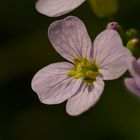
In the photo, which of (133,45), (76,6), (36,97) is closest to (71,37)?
(76,6)

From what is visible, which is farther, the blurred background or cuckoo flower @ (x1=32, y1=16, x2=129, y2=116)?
the blurred background

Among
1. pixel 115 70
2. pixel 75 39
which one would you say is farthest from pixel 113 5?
pixel 115 70

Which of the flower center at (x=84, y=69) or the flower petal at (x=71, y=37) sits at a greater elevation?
the flower petal at (x=71, y=37)

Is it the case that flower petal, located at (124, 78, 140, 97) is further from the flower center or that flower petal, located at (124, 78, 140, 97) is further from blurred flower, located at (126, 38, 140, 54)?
the flower center

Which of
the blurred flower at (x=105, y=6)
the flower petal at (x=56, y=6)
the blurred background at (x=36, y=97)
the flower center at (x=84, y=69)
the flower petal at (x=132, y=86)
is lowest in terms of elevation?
the blurred background at (x=36, y=97)

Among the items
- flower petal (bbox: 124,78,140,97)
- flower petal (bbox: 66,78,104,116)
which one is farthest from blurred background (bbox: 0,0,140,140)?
flower petal (bbox: 124,78,140,97)

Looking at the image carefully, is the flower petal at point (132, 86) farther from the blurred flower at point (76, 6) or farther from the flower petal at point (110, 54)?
the blurred flower at point (76, 6)

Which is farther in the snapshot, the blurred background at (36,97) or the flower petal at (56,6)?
the blurred background at (36,97)

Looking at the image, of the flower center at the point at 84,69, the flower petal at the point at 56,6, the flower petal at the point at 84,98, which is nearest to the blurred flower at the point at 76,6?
the flower petal at the point at 56,6

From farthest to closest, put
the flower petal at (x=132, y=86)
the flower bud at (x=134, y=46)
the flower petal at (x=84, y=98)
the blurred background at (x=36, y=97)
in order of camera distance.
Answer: the blurred background at (x=36, y=97) < the flower bud at (x=134, y=46) < the flower petal at (x=84, y=98) < the flower petal at (x=132, y=86)

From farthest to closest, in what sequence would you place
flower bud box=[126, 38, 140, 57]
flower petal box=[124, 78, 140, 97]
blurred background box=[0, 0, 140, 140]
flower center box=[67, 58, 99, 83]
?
blurred background box=[0, 0, 140, 140] → flower center box=[67, 58, 99, 83] → flower bud box=[126, 38, 140, 57] → flower petal box=[124, 78, 140, 97]
